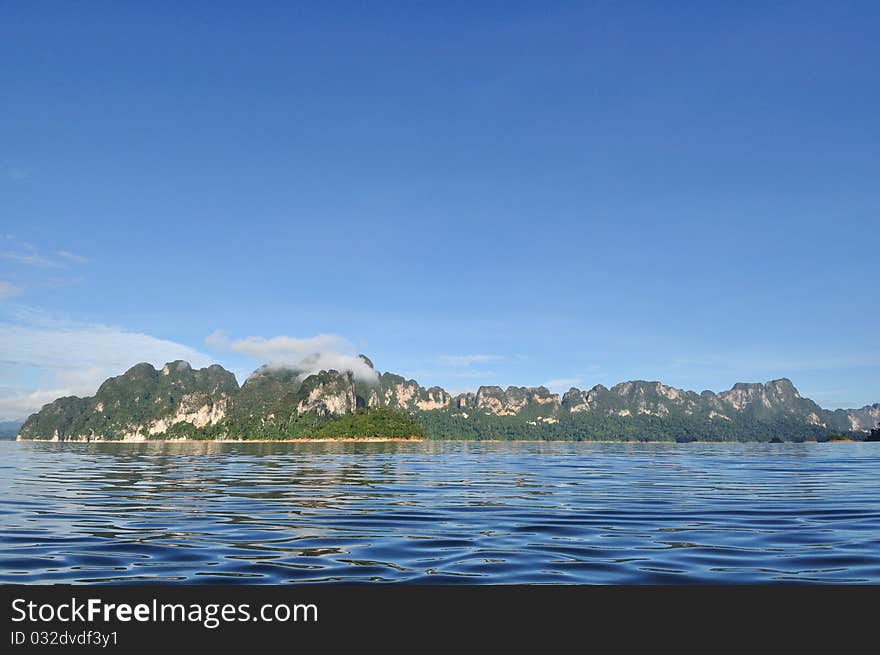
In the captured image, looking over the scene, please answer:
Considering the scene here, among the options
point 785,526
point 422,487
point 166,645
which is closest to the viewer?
point 166,645

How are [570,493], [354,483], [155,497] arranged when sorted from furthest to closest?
[354,483], [570,493], [155,497]

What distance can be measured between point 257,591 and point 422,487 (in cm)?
2149

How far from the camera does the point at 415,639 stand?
760 centimetres

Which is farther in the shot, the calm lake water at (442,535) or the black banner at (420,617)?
the calm lake water at (442,535)

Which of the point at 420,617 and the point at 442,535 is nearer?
the point at 420,617

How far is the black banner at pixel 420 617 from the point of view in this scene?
7480mm

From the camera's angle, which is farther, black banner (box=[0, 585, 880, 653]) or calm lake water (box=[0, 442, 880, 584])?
calm lake water (box=[0, 442, 880, 584])

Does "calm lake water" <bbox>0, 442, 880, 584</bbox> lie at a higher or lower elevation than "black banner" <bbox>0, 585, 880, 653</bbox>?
lower

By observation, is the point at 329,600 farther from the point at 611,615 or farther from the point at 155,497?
the point at 155,497

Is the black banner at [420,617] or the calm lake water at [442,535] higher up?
the black banner at [420,617]

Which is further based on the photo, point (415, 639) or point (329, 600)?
point (329, 600)

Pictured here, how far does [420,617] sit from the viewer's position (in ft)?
27.5

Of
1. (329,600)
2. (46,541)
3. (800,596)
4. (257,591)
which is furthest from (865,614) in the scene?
(46,541)

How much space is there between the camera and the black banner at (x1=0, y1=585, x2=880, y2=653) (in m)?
7.48
